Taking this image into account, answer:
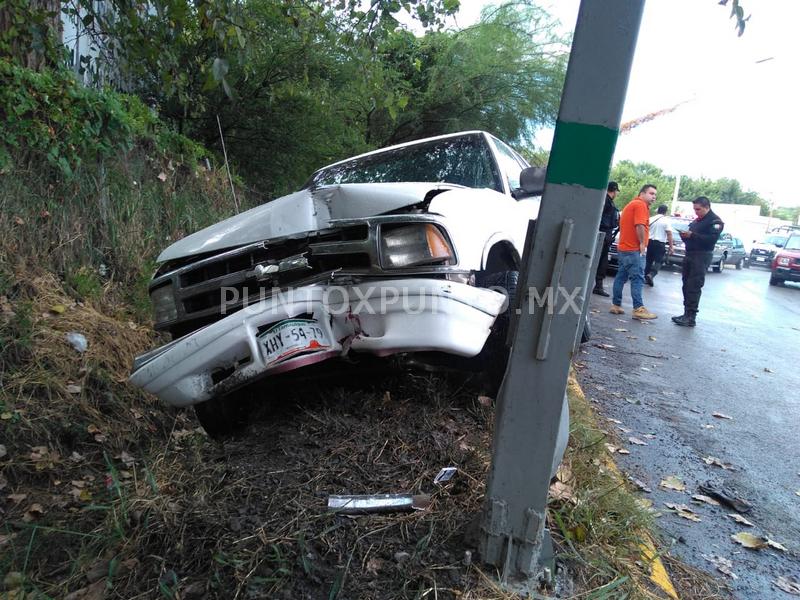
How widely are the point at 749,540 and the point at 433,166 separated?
2758 millimetres

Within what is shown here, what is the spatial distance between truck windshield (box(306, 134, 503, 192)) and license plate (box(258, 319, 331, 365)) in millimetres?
1610

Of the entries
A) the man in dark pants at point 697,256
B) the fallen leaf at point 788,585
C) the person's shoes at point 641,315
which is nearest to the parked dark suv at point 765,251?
the man in dark pants at point 697,256

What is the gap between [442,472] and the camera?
240 cm

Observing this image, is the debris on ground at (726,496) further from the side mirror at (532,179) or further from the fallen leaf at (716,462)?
the side mirror at (532,179)

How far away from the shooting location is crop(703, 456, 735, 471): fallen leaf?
3.42 meters

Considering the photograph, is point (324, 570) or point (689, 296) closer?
point (324, 570)

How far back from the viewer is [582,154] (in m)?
1.73

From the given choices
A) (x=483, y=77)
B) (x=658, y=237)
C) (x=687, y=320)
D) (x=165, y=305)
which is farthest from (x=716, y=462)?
(x=658, y=237)

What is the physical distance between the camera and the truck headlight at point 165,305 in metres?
2.88

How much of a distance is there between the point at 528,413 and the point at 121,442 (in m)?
2.64

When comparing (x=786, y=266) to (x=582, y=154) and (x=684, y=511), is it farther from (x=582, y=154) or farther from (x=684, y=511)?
(x=582, y=154)

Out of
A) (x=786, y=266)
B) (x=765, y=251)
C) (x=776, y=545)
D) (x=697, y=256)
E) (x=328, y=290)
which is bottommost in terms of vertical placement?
(x=765, y=251)

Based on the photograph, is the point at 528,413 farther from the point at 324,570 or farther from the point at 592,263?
the point at 324,570

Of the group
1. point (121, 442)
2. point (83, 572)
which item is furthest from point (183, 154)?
point (83, 572)
